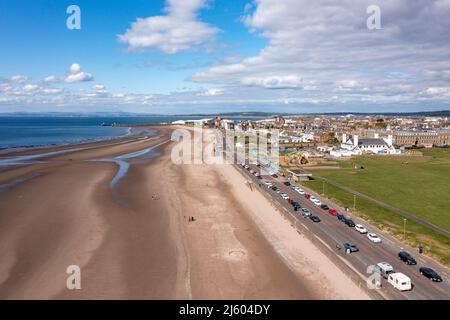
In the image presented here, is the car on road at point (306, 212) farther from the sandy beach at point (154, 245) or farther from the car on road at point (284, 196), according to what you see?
the car on road at point (284, 196)

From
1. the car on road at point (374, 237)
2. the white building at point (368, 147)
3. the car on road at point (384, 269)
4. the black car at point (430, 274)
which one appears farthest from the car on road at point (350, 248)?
the white building at point (368, 147)

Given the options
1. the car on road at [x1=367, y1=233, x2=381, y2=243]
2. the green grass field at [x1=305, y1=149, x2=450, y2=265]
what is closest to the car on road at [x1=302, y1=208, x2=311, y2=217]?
the green grass field at [x1=305, y1=149, x2=450, y2=265]

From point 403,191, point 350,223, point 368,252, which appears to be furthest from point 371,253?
point 403,191

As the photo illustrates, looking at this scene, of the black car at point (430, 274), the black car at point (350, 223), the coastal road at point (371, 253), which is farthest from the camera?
the black car at point (350, 223)

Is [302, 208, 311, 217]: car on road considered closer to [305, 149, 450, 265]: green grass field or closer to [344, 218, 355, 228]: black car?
[344, 218, 355, 228]: black car

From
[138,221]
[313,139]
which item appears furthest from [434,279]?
[313,139]

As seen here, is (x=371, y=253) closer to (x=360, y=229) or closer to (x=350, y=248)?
(x=350, y=248)
